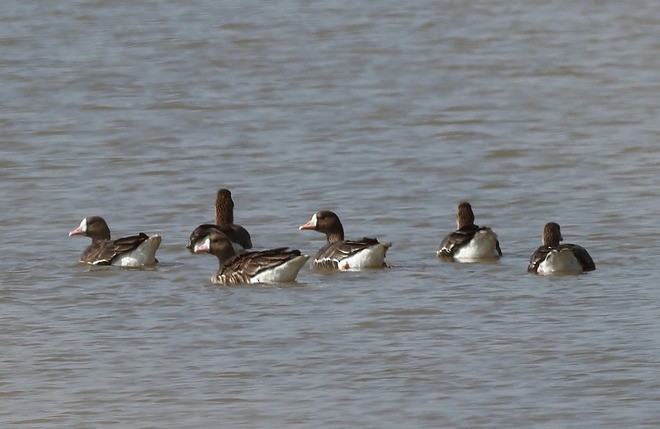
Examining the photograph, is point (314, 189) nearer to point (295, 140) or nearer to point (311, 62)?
point (295, 140)

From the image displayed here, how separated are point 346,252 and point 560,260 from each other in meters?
2.07

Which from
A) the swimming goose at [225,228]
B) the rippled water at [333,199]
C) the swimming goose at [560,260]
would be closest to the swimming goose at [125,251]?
the rippled water at [333,199]

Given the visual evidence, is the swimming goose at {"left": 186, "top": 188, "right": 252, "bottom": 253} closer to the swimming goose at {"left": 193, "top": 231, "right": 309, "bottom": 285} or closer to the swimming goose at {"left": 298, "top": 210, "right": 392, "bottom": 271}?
the swimming goose at {"left": 298, "top": 210, "right": 392, "bottom": 271}

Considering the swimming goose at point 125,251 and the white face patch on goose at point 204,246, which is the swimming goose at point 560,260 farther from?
the swimming goose at point 125,251

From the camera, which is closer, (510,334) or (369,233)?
(510,334)

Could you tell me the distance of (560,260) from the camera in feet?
47.5

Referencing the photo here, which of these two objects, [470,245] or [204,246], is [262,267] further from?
[470,245]

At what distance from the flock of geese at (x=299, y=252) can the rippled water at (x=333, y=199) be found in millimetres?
202

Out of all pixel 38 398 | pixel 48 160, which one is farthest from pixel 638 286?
pixel 48 160

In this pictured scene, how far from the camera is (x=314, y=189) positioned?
19.0 m

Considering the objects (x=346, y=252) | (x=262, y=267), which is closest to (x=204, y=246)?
(x=262, y=267)

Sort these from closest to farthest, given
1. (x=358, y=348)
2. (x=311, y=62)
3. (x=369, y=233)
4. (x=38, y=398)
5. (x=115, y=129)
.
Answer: (x=38, y=398)
(x=358, y=348)
(x=369, y=233)
(x=115, y=129)
(x=311, y=62)

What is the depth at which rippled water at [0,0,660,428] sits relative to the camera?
35.8 ft

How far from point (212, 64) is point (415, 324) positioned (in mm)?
15618
